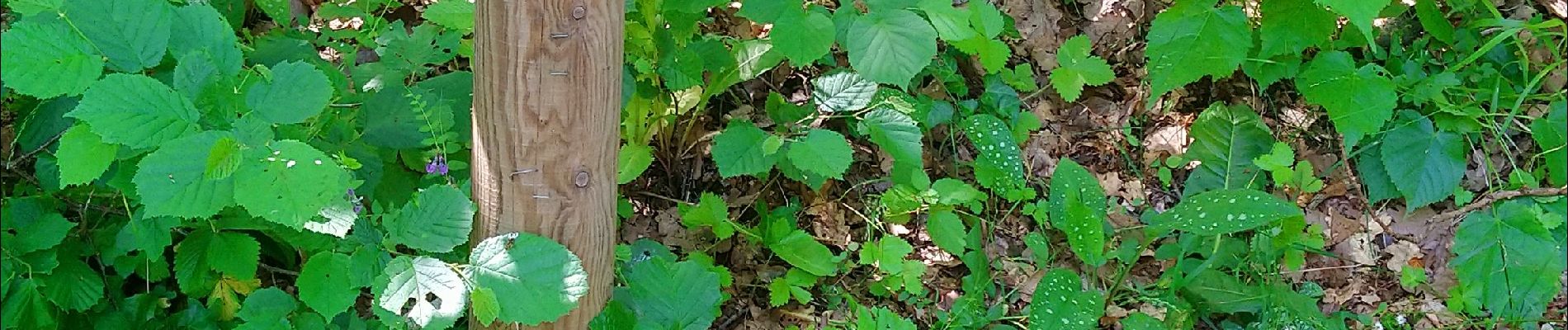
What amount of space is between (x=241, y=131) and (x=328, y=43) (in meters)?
0.85

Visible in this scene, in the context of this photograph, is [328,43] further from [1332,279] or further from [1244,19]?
[1332,279]

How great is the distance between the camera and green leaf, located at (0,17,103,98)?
1.40 metres

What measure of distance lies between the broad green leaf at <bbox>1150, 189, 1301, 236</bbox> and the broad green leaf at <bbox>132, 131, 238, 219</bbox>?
188 centimetres

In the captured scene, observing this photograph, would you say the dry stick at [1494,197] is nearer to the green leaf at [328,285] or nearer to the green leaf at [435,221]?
the green leaf at [435,221]

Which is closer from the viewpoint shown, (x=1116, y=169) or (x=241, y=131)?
(x=241, y=131)

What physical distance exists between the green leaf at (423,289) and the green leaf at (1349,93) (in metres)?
1.93

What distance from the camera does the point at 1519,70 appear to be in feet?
8.25

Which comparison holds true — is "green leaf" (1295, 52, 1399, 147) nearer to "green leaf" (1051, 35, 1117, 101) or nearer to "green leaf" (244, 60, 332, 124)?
"green leaf" (1051, 35, 1117, 101)

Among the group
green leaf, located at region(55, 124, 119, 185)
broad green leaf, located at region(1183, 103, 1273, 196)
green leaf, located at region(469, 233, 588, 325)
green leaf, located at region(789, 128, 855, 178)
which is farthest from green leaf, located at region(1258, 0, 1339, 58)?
green leaf, located at region(55, 124, 119, 185)

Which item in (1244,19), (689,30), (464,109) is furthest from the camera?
(1244,19)


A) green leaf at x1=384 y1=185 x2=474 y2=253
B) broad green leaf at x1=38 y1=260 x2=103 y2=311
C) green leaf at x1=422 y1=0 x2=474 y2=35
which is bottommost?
broad green leaf at x1=38 y1=260 x2=103 y2=311

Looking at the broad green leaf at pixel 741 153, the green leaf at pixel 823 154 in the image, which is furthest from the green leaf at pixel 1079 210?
the broad green leaf at pixel 741 153

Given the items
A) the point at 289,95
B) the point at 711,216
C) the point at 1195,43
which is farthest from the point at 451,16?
the point at 1195,43

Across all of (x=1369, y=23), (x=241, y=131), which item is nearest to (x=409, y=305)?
(x=241, y=131)
